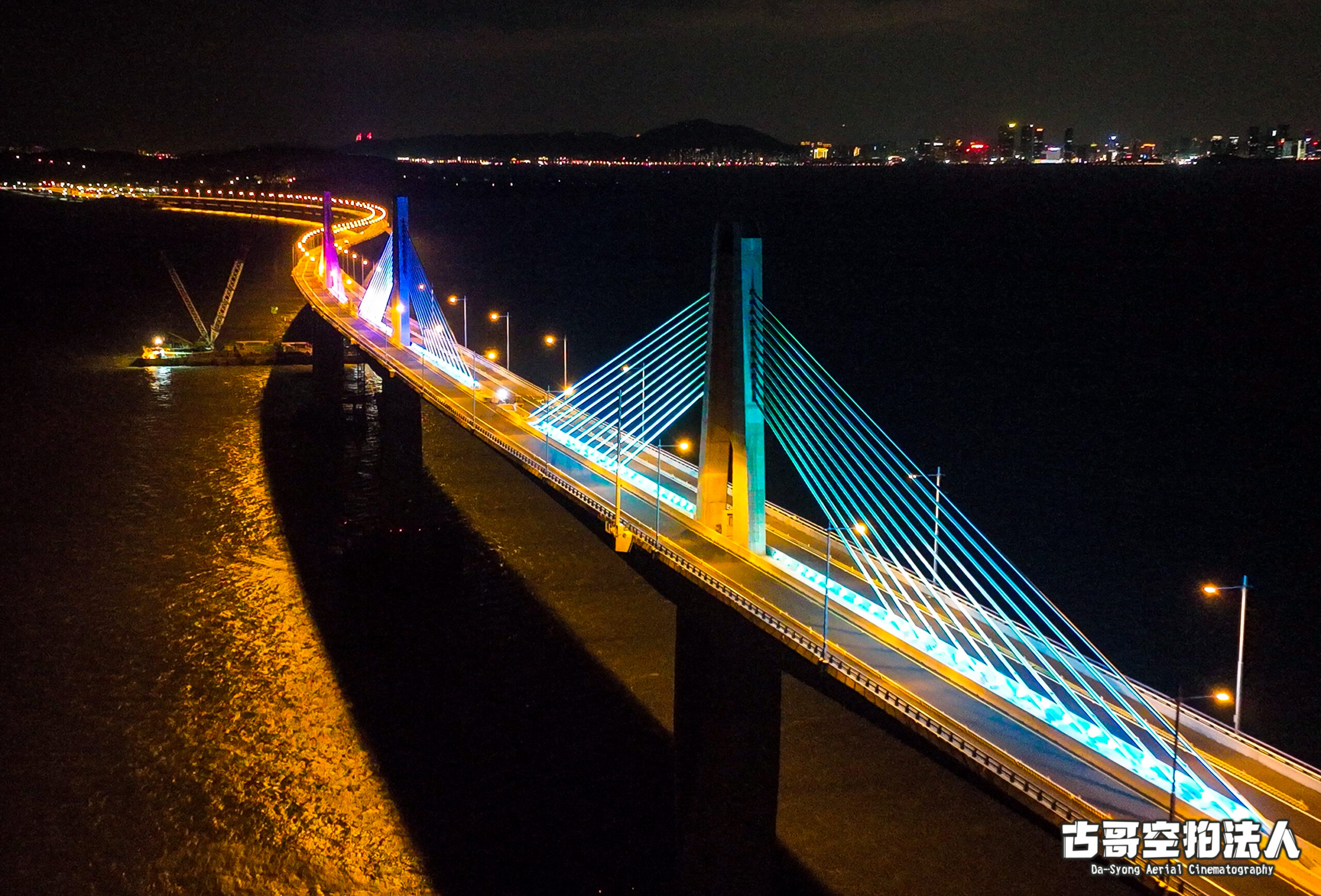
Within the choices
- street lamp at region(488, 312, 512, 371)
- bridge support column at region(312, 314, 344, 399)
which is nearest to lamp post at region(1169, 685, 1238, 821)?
street lamp at region(488, 312, 512, 371)

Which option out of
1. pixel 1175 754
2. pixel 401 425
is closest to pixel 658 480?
pixel 1175 754

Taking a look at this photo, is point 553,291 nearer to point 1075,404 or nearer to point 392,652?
point 1075,404

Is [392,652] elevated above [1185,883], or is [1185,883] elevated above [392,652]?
[1185,883]

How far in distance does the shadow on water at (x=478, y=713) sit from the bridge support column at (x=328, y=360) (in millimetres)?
11401

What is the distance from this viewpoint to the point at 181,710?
19.0 meters

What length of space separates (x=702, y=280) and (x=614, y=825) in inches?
2672

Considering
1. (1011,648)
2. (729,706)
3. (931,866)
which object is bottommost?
(931,866)

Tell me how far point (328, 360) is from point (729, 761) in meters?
32.8

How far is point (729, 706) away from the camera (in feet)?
43.3

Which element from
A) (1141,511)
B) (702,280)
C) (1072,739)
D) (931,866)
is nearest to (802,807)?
(931,866)

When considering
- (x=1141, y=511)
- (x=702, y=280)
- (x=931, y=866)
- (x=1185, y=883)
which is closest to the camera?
(x=1185, y=883)

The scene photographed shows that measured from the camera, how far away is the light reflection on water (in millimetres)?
15078

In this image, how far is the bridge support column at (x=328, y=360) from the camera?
42.5 meters

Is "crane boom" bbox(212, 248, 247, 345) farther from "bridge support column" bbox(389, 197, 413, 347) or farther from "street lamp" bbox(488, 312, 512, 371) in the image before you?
"bridge support column" bbox(389, 197, 413, 347)
